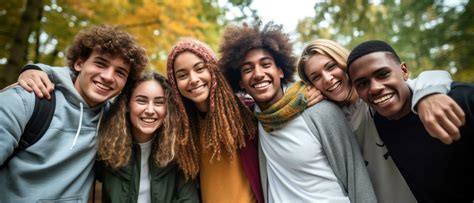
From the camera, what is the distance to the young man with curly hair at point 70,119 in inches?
86.3

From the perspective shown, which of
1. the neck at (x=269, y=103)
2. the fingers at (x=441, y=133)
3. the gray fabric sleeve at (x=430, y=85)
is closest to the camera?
the fingers at (x=441, y=133)

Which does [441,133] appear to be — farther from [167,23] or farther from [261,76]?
[167,23]

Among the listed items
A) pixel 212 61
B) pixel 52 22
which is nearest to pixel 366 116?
pixel 212 61

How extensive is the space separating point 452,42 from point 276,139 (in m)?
2.62

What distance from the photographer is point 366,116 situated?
274 centimetres

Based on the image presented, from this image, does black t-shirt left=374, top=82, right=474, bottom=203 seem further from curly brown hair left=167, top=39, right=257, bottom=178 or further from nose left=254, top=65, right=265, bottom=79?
curly brown hair left=167, top=39, right=257, bottom=178

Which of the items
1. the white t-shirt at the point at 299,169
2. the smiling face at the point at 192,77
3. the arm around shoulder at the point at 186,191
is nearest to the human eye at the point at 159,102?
the smiling face at the point at 192,77

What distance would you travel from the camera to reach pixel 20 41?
165 inches

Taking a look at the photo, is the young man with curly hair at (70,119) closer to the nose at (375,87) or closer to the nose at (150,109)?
the nose at (150,109)

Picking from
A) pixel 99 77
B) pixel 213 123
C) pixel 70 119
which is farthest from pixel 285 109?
pixel 70 119

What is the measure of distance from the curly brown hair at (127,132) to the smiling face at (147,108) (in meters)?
→ 0.05

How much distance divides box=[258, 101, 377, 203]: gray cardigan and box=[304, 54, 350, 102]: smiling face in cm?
17

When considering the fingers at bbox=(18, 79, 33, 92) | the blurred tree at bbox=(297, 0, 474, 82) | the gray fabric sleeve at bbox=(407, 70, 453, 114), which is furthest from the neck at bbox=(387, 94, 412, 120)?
the fingers at bbox=(18, 79, 33, 92)

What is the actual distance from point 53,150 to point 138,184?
748 mm
